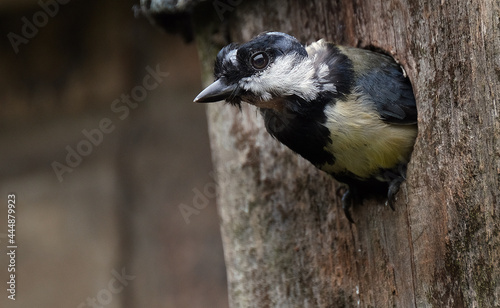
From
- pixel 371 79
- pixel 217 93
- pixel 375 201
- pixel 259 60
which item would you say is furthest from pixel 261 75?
pixel 375 201

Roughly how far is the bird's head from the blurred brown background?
5.37 feet

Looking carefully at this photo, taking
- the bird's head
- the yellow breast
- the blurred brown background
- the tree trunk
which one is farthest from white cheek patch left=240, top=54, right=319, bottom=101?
the blurred brown background

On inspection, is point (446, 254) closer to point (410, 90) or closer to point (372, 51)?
point (410, 90)

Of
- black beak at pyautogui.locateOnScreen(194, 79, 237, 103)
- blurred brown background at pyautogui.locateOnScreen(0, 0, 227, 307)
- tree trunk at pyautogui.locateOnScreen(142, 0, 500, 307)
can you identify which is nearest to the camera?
tree trunk at pyautogui.locateOnScreen(142, 0, 500, 307)

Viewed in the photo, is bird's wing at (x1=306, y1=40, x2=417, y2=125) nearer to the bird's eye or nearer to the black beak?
the bird's eye

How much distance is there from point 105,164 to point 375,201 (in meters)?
2.02

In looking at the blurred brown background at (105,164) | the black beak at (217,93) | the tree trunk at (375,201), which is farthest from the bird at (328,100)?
the blurred brown background at (105,164)

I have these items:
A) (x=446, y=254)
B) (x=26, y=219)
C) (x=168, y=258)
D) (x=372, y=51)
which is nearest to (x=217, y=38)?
(x=372, y=51)

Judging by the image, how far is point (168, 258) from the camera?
3967 millimetres

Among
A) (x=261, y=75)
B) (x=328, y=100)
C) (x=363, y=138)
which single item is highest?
(x=261, y=75)

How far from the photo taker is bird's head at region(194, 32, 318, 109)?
2.28 meters

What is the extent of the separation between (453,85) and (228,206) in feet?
3.61

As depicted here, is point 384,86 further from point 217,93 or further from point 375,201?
point 217,93

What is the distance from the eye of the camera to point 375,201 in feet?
8.26
